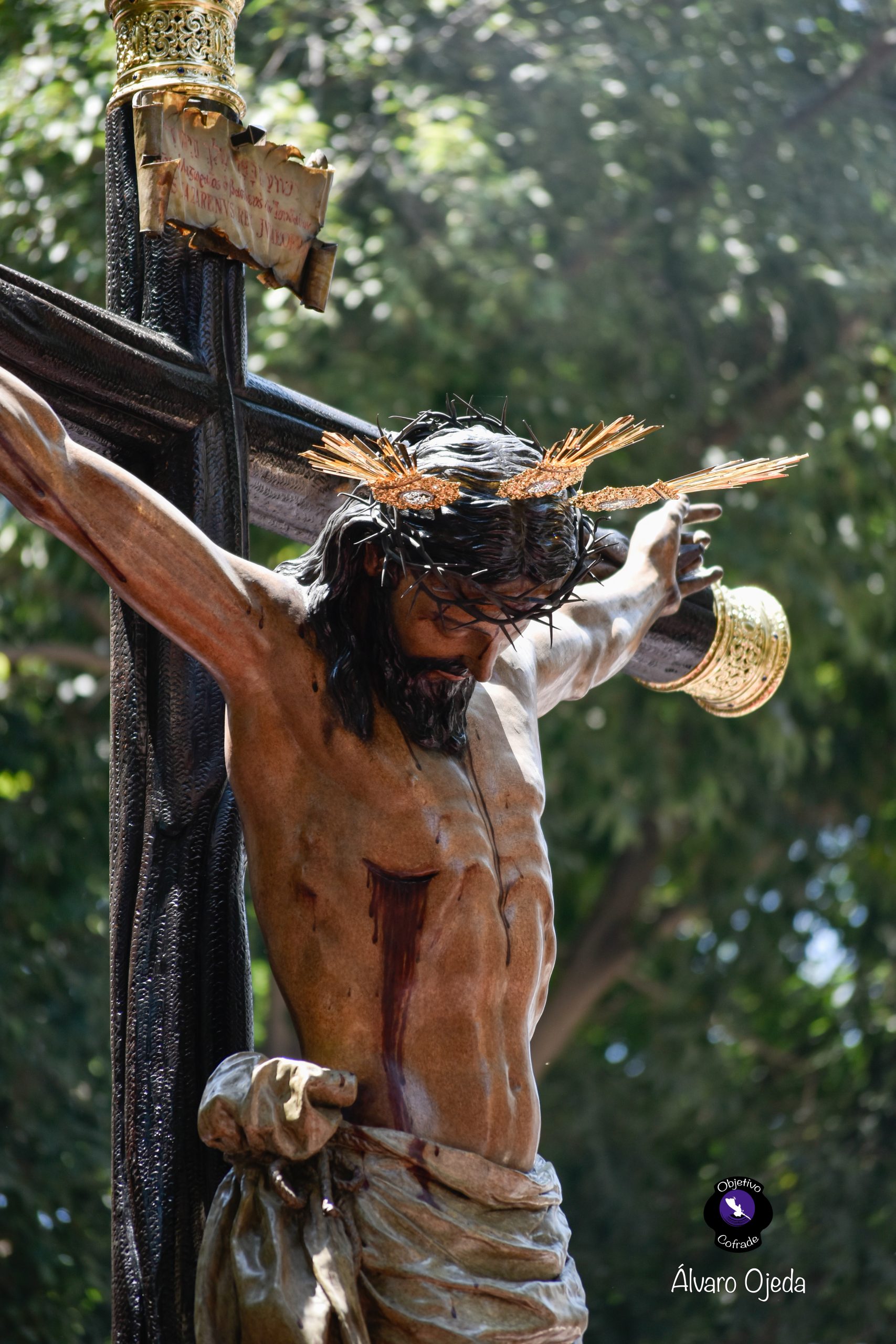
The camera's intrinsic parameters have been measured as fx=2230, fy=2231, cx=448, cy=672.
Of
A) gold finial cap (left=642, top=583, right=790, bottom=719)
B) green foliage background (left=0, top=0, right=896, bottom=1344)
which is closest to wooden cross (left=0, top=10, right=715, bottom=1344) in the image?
gold finial cap (left=642, top=583, right=790, bottom=719)

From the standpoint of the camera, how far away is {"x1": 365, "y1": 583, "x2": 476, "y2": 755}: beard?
2.79 meters

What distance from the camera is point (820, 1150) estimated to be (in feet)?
30.6

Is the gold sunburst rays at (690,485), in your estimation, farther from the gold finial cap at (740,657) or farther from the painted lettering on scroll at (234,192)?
the gold finial cap at (740,657)

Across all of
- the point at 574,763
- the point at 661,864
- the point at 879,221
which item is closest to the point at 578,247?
the point at 879,221

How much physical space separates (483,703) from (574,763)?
6035 millimetres

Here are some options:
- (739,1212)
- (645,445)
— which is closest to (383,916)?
(739,1212)

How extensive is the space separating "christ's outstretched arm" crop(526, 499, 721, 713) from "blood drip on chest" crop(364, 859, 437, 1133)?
588mm

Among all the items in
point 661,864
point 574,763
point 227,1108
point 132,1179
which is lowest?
point 661,864

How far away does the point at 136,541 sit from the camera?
8.58 feet

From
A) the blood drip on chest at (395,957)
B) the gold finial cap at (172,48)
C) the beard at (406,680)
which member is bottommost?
the blood drip on chest at (395,957)

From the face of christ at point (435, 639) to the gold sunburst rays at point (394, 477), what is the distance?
0.30ft

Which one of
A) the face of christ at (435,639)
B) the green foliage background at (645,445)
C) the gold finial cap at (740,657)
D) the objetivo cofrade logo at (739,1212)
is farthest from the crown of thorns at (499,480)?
the green foliage background at (645,445)

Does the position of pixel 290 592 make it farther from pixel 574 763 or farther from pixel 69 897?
pixel 574 763

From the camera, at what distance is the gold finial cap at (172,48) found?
3307 millimetres
